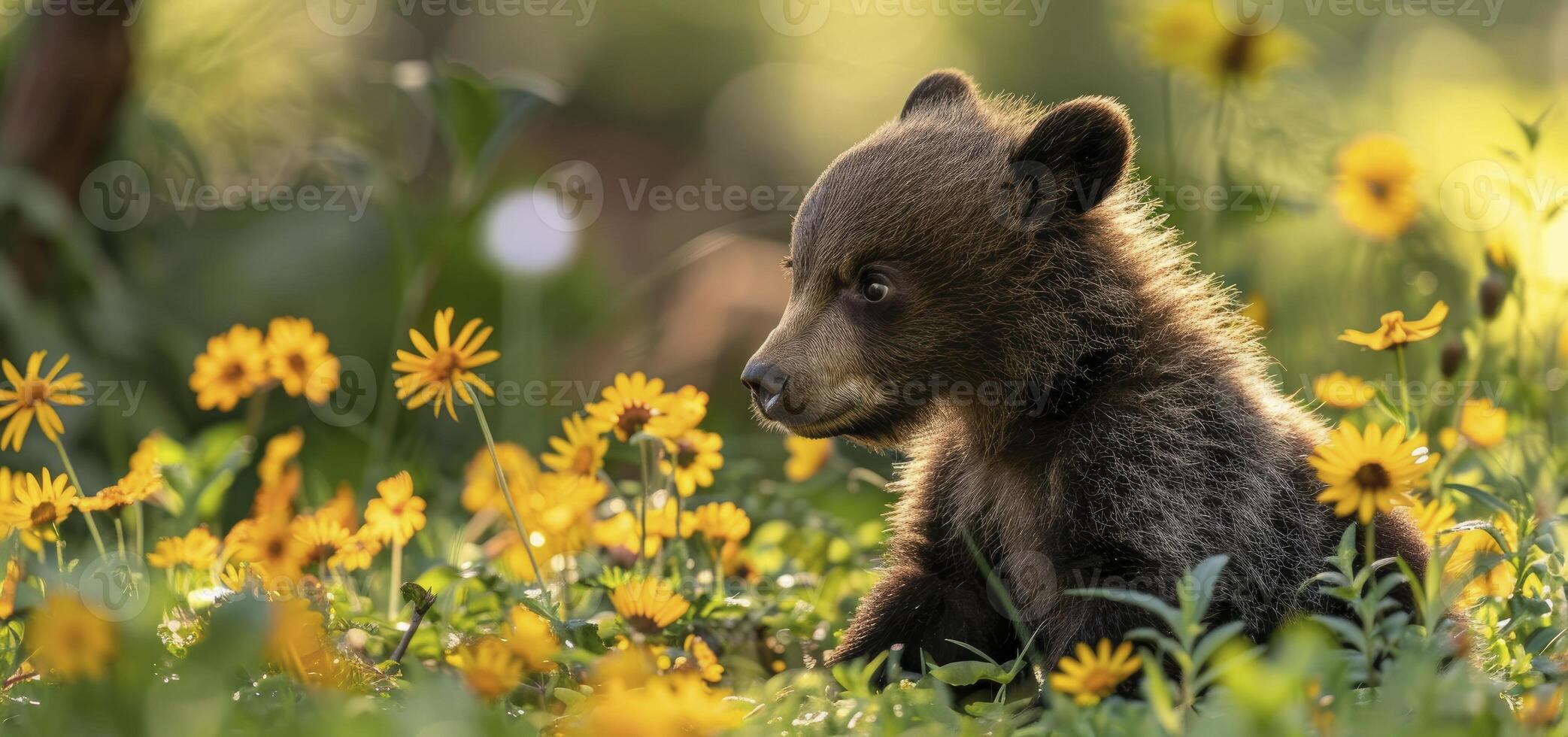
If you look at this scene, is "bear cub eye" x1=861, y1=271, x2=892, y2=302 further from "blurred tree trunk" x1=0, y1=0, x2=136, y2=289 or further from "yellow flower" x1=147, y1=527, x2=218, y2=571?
"blurred tree trunk" x1=0, y1=0, x2=136, y2=289

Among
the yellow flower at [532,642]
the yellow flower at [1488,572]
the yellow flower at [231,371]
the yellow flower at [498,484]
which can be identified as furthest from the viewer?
the yellow flower at [231,371]

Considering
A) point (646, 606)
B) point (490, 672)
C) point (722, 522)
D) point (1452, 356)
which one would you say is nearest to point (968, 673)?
point (646, 606)

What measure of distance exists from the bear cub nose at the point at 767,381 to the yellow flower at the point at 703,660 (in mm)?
482

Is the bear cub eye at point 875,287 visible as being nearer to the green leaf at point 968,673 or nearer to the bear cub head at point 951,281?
the bear cub head at point 951,281

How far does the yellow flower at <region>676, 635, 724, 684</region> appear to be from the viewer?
8.24 ft

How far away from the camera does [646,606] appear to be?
2629 mm

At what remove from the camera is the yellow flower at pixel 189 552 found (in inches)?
110

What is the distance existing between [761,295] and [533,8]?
4.27 m

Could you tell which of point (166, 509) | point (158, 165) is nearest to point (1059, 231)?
point (166, 509)

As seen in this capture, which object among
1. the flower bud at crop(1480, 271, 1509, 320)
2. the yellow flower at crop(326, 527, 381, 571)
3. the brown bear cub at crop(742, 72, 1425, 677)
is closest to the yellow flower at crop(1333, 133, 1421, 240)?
the flower bud at crop(1480, 271, 1509, 320)

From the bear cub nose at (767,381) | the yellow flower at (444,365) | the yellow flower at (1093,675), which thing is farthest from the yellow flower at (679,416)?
the yellow flower at (1093,675)

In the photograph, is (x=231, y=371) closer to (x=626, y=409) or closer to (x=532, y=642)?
(x=626, y=409)

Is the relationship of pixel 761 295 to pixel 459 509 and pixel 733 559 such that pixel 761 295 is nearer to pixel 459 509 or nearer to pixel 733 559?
pixel 459 509

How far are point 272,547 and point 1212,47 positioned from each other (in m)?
2.93
